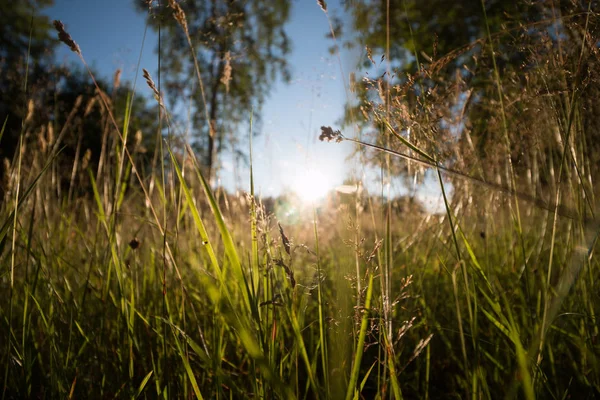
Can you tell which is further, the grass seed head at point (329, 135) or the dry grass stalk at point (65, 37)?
the dry grass stalk at point (65, 37)

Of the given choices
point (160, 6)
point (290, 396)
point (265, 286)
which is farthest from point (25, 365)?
point (160, 6)

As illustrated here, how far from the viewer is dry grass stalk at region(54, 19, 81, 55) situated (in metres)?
0.75

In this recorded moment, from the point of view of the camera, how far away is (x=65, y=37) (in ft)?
2.47

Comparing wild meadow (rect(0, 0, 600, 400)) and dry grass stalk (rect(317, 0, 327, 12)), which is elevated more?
dry grass stalk (rect(317, 0, 327, 12))

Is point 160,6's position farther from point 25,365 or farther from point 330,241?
point 330,241

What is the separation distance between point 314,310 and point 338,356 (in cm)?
99

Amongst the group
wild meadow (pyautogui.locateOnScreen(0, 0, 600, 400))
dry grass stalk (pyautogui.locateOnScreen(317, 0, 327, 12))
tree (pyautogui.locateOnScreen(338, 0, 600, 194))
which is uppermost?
dry grass stalk (pyautogui.locateOnScreen(317, 0, 327, 12))

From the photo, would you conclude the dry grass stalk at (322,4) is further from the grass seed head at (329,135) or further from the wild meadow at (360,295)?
the grass seed head at (329,135)

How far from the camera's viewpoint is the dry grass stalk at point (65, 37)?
0.75 m

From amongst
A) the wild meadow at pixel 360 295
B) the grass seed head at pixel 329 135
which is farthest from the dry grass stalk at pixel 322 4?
the grass seed head at pixel 329 135

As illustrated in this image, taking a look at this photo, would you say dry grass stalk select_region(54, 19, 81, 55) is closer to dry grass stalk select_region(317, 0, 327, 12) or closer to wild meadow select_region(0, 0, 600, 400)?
wild meadow select_region(0, 0, 600, 400)

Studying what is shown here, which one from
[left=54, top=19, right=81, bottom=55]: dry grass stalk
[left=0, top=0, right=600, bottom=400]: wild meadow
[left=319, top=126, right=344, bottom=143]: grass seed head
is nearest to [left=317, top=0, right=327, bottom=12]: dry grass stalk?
[left=0, top=0, right=600, bottom=400]: wild meadow

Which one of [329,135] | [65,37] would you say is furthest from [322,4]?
[65,37]

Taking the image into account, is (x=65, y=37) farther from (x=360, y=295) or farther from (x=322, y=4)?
(x=360, y=295)
